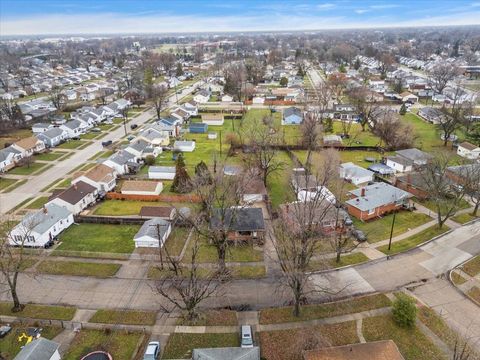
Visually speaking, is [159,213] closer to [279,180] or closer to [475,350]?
[279,180]

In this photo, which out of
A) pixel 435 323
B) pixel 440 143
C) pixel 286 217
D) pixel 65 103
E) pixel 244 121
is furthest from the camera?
pixel 65 103

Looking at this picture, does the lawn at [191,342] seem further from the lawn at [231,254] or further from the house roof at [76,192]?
the house roof at [76,192]

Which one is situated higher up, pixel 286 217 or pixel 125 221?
pixel 286 217

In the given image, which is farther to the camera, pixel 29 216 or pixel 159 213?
pixel 159 213

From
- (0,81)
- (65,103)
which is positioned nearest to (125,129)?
(65,103)

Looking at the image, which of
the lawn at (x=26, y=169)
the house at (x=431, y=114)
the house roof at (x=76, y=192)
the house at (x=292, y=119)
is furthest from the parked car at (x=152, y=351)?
the house at (x=431, y=114)

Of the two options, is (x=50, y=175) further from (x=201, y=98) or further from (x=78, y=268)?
(x=201, y=98)

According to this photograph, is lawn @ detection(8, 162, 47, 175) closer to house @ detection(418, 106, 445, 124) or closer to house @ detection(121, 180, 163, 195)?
house @ detection(121, 180, 163, 195)

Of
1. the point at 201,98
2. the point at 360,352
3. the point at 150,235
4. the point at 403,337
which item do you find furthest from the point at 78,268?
the point at 201,98

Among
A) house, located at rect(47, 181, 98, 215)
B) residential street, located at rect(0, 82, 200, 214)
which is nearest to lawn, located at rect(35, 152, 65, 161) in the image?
residential street, located at rect(0, 82, 200, 214)
